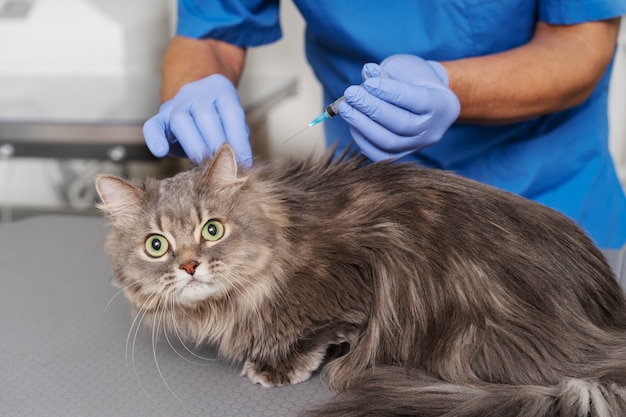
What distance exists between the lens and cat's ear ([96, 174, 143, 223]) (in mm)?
1194

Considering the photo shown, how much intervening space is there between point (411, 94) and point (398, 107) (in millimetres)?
40

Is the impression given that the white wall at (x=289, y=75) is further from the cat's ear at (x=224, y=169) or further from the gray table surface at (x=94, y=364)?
the cat's ear at (x=224, y=169)

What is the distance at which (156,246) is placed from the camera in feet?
3.82

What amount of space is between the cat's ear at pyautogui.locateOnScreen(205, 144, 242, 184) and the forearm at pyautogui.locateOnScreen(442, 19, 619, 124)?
0.50 metres

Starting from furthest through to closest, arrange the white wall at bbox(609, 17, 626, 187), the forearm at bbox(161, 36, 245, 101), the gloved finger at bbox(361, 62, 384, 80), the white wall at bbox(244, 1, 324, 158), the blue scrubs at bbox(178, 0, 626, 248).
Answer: the white wall at bbox(244, 1, 324, 158) → the white wall at bbox(609, 17, 626, 187) → the forearm at bbox(161, 36, 245, 101) → the blue scrubs at bbox(178, 0, 626, 248) → the gloved finger at bbox(361, 62, 384, 80)

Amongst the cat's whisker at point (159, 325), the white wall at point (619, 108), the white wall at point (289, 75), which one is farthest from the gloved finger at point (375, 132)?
the white wall at point (619, 108)

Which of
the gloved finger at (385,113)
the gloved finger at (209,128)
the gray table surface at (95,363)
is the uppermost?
the gloved finger at (385,113)

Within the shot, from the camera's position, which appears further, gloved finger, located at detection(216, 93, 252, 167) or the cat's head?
gloved finger, located at detection(216, 93, 252, 167)

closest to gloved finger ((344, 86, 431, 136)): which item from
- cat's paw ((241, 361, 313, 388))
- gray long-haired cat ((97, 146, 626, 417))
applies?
gray long-haired cat ((97, 146, 626, 417))

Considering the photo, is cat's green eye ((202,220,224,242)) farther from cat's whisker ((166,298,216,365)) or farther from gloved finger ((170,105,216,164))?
gloved finger ((170,105,216,164))

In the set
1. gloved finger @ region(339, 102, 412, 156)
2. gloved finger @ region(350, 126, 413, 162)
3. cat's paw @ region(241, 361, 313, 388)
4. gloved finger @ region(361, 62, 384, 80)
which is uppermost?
gloved finger @ region(361, 62, 384, 80)

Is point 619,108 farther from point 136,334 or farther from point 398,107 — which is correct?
point 136,334

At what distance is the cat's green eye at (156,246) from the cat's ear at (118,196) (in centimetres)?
7

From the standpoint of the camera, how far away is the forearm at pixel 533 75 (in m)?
1.47
